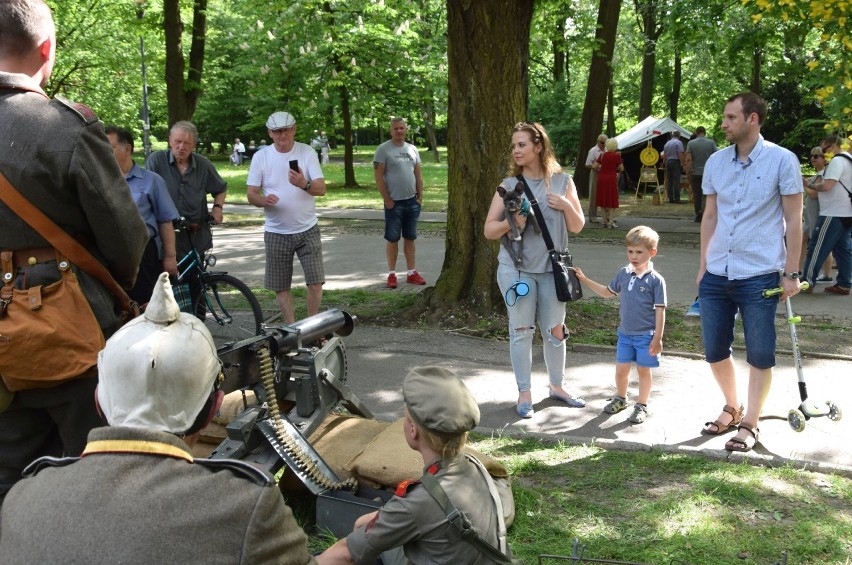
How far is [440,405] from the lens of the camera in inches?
117

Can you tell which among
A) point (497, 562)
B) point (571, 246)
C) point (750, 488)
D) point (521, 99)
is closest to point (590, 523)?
point (750, 488)

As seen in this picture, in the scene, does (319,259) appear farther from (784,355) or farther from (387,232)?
(784,355)

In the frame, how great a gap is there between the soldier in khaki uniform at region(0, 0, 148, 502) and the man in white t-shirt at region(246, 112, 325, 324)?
4.45 metres

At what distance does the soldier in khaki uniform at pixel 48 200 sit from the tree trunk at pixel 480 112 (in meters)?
5.17

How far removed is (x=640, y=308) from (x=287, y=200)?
3.30m

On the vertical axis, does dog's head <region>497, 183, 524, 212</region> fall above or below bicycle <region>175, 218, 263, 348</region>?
above

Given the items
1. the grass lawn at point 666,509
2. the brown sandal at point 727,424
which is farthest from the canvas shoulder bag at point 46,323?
the brown sandal at point 727,424

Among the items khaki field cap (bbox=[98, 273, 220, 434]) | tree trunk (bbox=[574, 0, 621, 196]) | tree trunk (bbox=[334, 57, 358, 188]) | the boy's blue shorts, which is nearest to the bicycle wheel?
the boy's blue shorts

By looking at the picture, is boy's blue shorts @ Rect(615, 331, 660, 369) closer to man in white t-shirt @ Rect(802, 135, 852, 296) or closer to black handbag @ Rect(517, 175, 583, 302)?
black handbag @ Rect(517, 175, 583, 302)

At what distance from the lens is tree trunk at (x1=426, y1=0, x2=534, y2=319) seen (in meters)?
7.89

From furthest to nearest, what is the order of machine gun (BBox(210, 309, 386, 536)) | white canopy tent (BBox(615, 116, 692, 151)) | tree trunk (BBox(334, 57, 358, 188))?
white canopy tent (BBox(615, 116, 692, 151)) → tree trunk (BBox(334, 57, 358, 188)) → machine gun (BBox(210, 309, 386, 536))

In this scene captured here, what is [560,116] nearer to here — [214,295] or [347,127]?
[347,127]

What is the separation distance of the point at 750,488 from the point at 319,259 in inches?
168

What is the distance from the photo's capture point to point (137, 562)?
169 centimetres
